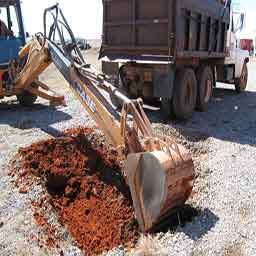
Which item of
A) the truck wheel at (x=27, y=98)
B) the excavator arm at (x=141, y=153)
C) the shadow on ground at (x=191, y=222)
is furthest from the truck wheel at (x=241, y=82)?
the shadow on ground at (x=191, y=222)

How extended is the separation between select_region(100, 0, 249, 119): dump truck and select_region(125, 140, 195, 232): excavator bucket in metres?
3.91

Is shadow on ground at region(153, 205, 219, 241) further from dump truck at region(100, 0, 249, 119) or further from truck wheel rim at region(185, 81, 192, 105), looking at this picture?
truck wheel rim at region(185, 81, 192, 105)

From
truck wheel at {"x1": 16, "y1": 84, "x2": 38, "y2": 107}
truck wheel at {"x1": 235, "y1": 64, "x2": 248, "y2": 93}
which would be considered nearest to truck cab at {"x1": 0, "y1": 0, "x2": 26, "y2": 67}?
truck wheel at {"x1": 16, "y1": 84, "x2": 38, "y2": 107}

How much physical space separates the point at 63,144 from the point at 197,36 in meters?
4.29

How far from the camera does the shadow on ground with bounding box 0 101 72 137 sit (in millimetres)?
8273

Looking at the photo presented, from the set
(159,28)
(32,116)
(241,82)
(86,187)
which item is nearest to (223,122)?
(159,28)

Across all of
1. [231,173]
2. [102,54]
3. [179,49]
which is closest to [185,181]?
[231,173]

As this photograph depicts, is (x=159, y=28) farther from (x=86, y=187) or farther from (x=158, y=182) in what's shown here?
(x=158, y=182)

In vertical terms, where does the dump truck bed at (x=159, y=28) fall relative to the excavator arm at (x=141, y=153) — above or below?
above

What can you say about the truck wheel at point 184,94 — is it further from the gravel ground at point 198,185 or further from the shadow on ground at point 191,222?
the shadow on ground at point 191,222

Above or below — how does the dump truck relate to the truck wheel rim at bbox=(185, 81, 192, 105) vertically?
above

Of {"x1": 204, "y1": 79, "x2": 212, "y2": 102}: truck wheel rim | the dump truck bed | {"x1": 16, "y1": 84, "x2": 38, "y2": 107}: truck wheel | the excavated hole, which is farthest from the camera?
{"x1": 16, "y1": 84, "x2": 38, "y2": 107}: truck wheel

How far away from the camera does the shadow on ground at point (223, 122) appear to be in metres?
8.00

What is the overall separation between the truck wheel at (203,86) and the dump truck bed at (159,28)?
40cm
